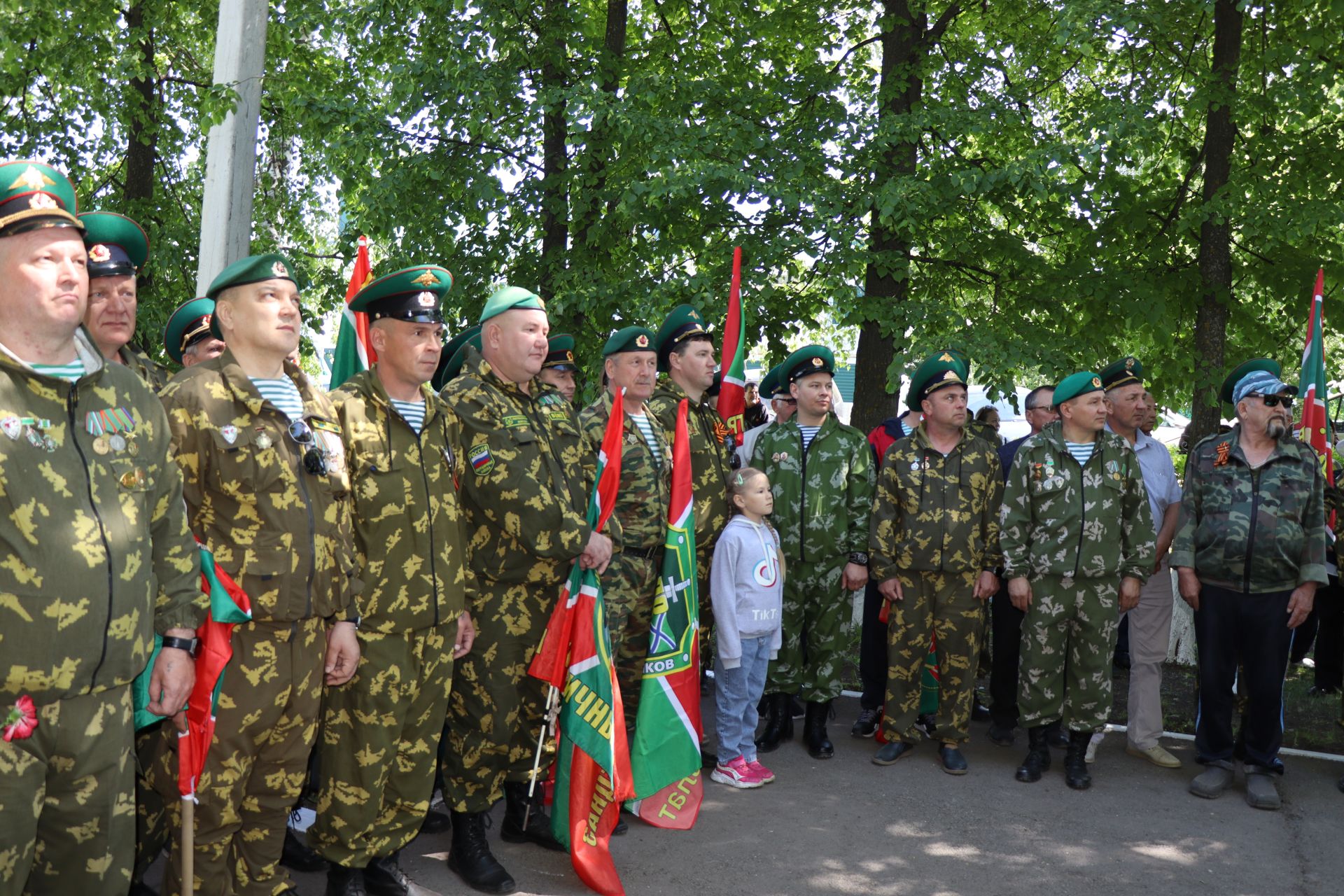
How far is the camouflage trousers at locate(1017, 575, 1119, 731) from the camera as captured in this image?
6.13m

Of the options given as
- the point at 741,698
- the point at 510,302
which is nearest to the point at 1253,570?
the point at 741,698

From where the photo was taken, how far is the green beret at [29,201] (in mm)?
2812

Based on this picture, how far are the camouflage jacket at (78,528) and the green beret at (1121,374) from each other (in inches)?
219

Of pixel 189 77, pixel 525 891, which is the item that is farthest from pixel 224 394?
pixel 189 77

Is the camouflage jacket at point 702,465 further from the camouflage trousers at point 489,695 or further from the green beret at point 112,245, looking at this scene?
the green beret at point 112,245

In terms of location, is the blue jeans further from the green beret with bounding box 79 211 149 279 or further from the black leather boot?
the green beret with bounding box 79 211 149 279

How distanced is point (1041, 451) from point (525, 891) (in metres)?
3.70

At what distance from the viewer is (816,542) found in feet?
21.4

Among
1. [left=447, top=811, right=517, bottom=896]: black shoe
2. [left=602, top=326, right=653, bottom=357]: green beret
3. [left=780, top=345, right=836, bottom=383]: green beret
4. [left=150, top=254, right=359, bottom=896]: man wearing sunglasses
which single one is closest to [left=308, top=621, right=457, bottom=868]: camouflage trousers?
[left=150, top=254, right=359, bottom=896]: man wearing sunglasses

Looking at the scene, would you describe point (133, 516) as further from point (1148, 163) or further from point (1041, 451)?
point (1148, 163)

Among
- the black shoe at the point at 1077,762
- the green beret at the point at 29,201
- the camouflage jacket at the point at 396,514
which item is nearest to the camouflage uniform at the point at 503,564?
the camouflage jacket at the point at 396,514

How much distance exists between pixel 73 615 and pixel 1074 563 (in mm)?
4985

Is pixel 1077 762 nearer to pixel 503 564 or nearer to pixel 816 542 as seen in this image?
pixel 816 542

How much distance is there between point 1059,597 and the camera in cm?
616
